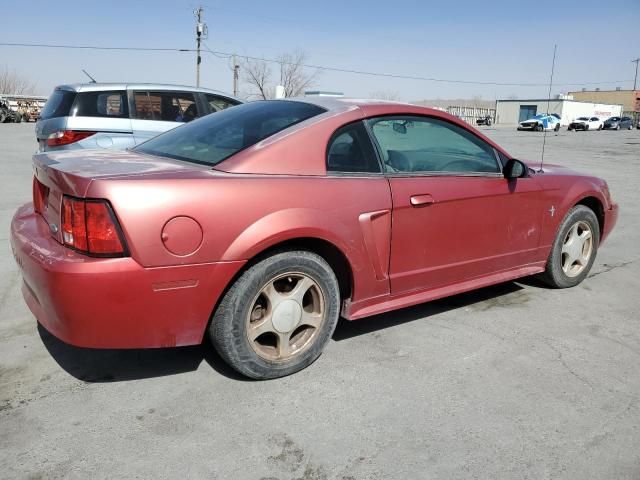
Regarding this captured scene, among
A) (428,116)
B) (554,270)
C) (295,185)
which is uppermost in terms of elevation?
(428,116)

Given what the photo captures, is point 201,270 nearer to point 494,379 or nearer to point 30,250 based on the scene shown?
point 30,250

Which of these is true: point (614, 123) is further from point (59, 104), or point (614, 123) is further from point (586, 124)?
point (59, 104)

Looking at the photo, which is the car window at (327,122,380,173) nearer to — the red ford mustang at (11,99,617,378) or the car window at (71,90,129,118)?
the red ford mustang at (11,99,617,378)

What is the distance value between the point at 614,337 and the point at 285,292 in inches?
88.6

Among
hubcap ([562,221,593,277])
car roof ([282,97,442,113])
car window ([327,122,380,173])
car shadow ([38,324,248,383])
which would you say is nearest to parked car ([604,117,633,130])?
hubcap ([562,221,593,277])

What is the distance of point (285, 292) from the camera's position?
2826 millimetres

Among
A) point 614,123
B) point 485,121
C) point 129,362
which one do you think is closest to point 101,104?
point 129,362

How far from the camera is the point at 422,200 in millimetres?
3160

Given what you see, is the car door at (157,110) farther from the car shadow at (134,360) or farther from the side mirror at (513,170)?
the side mirror at (513,170)

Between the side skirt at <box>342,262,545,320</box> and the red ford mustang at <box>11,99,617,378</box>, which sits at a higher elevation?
the red ford mustang at <box>11,99,617,378</box>

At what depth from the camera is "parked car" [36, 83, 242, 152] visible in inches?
266

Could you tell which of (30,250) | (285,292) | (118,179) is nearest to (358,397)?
(285,292)

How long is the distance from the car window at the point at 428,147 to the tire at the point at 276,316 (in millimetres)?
820

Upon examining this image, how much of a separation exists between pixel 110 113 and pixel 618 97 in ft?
334
